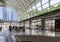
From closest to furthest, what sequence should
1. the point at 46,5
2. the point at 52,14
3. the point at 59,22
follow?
1. the point at 52,14
2. the point at 46,5
3. the point at 59,22

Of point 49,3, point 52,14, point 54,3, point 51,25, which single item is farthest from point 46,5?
point 51,25

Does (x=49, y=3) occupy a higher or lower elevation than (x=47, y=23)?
higher

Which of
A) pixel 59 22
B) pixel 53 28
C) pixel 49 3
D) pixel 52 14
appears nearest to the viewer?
pixel 52 14

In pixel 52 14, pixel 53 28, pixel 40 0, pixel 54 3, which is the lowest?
pixel 53 28

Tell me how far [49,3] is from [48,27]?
11.2m

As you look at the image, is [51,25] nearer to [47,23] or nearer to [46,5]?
[47,23]

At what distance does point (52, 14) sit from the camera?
68.4 ft

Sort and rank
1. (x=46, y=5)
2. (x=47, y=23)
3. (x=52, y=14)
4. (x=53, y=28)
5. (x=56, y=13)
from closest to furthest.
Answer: (x=56, y=13) → (x=52, y=14) → (x=46, y=5) → (x=53, y=28) → (x=47, y=23)

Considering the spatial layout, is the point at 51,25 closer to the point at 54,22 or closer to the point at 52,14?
the point at 54,22

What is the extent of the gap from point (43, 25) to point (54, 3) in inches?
470

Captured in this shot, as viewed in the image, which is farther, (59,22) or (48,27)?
(48,27)

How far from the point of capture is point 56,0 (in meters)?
22.1

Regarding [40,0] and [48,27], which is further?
[48,27]

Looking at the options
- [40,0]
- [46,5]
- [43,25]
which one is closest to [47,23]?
[43,25]
